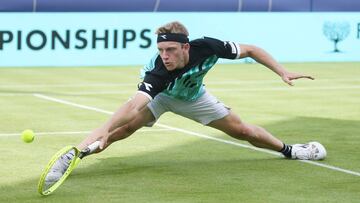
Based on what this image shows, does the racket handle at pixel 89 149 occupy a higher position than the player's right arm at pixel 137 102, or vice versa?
the player's right arm at pixel 137 102

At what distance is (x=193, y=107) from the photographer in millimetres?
9641

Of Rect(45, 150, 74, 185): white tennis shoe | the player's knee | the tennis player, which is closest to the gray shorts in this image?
Result: the tennis player

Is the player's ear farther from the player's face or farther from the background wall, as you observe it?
the background wall

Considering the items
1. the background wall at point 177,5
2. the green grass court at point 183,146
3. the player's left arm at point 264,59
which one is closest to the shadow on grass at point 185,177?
the green grass court at point 183,146

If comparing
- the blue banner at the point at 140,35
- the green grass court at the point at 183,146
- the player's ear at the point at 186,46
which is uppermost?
the player's ear at the point at 186,46

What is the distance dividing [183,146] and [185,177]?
6.74 feet

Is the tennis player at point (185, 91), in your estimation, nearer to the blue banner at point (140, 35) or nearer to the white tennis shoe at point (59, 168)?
the white tennis shoe at point (59, 168)

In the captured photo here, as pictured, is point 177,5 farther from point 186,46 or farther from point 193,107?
point 186,46

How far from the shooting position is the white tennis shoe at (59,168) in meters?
8.29

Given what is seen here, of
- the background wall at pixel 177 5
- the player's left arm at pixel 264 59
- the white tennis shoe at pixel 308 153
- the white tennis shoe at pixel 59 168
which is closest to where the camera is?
the white tennis shoe at pixel 59 168

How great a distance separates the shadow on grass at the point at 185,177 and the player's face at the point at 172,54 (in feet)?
3.27

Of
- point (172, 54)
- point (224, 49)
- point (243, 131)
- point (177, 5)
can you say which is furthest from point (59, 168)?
point (177, 5)

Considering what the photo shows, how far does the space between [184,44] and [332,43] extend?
15134 mm

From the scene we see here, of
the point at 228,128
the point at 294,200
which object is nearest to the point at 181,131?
the point at 228,128
